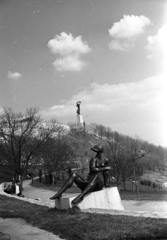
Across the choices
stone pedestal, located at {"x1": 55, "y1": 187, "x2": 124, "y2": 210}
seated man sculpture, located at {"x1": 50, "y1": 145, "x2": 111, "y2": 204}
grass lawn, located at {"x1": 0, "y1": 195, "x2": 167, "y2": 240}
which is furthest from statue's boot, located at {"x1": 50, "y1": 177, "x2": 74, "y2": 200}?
grass lawn, located at {"x1": 0, "y1": 195, "x2": 167, "y2": 240}

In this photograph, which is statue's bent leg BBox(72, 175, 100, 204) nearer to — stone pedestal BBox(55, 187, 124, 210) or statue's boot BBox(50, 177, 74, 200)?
stone pedestal BBox(55, 187, 124, 210)

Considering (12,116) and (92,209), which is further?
(12,116)

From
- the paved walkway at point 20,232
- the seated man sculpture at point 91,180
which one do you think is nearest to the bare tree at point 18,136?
the seated man sculpture at point 91,180

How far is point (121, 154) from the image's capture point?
28328 millimetres

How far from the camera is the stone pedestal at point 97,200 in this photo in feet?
26.3

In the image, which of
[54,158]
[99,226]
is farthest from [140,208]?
[54,158]

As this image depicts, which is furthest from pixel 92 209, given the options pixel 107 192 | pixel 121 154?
pixel 121 154

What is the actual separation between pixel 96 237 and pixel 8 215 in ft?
14.4

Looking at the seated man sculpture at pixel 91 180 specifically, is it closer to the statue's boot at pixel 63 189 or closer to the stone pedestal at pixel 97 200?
the statue's boot at pixel 63 189

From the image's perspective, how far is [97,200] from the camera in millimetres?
8461

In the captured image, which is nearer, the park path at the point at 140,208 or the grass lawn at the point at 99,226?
the grass lawn at the point at 99,226

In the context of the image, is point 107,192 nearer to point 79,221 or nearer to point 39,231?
point 79,221

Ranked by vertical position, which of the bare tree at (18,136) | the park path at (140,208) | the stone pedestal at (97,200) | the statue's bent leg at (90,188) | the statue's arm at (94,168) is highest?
the bare tree at (18,136)

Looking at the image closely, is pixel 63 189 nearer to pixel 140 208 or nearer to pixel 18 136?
pixel 140 208
